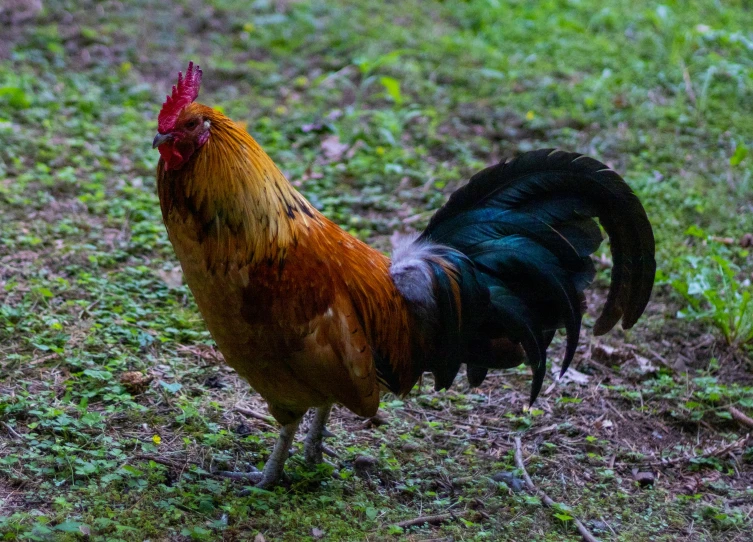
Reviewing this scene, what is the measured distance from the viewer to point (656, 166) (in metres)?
6.98

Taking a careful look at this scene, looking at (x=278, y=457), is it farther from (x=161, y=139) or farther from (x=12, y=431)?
(x=161, y=139)

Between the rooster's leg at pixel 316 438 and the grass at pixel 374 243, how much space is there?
0.11 meters

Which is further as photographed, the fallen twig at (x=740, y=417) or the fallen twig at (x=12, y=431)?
the fallen twig at (x=740, y=417)

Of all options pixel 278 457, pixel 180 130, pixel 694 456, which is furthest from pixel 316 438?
pixel 694 456

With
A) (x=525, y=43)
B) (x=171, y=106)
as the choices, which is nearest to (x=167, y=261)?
(x=171, y=106)

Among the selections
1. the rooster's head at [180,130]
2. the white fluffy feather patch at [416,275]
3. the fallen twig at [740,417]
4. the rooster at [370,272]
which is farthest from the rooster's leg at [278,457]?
the fallen twig at [740,417]

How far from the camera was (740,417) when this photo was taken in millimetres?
4453

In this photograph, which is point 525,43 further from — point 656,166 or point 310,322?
point 310,322

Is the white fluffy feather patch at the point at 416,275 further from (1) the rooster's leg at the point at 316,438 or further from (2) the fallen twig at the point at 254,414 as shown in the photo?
(2) the fallen twig at the point at 254,414

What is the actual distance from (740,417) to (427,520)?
6.73 ft

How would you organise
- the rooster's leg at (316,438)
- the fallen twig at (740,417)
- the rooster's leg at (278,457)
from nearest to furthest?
the rooster's leg at (278,457) < the rooster's leg at (316,438) < the fallen twig at (740,417)

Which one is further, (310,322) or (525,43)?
(525,43)

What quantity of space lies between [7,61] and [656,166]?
6.39 meters

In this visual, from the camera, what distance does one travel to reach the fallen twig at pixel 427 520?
355 centimetres
